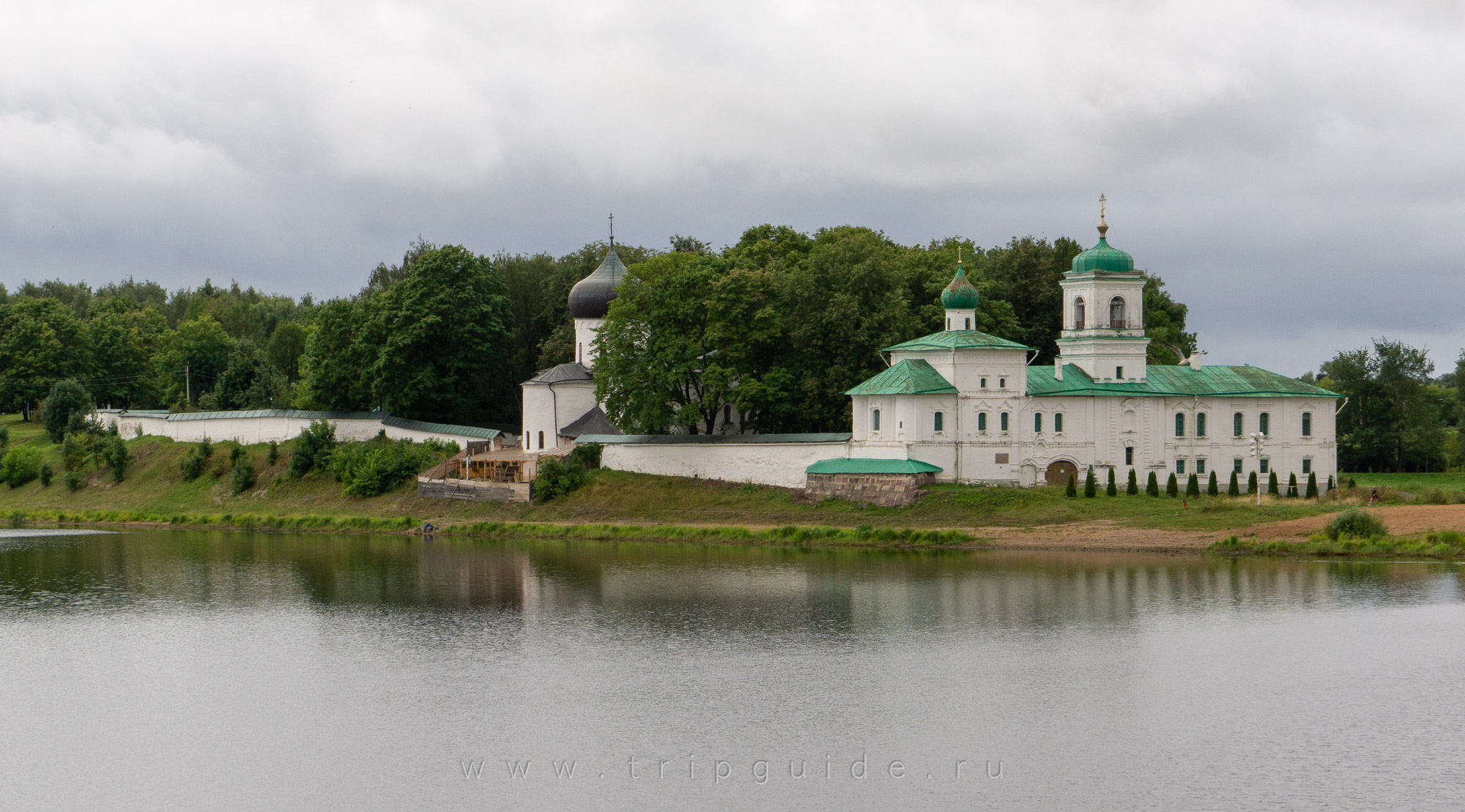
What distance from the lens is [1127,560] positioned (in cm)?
3819

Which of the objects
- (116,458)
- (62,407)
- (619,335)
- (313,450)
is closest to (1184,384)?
(619,335)

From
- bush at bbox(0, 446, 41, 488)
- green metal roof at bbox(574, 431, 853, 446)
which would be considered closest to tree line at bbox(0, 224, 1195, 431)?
green metal roof at bbox(574, 431, 853, 446)

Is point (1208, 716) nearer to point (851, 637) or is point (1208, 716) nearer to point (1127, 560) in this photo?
point (851, 637)

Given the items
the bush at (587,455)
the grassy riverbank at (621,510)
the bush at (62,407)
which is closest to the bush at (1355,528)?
the grassy riverbank at (621,510)

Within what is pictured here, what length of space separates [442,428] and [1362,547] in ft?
109

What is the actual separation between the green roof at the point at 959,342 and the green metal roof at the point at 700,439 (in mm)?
3693

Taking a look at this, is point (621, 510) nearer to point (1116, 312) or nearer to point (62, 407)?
point (1116, 312)

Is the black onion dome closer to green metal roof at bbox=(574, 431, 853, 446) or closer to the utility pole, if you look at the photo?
green metal roof at bbox=(574, 431, 853, 446)

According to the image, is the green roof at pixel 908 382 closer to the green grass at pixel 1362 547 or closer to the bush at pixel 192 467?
the green grass at pixel 1362 547

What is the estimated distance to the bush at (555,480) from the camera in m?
50.3

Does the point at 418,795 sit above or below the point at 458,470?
below

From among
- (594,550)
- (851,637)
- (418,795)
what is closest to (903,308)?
(594,550)

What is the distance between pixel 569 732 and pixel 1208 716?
952cm

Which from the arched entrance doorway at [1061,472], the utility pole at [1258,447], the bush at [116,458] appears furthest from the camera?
the bush at [116,458]
